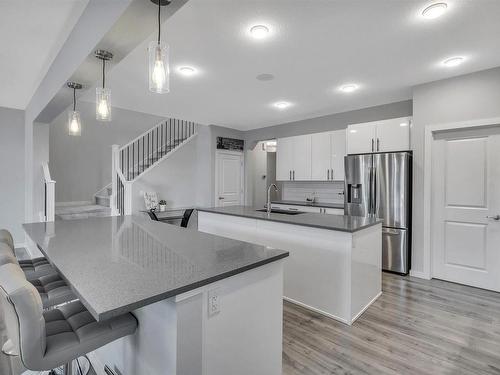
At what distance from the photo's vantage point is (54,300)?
1.57 m

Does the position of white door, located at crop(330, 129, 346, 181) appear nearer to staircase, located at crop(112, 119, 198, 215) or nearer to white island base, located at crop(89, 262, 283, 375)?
staircase, located at crop(112, 119, 198, 215)

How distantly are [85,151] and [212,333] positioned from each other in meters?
6.70

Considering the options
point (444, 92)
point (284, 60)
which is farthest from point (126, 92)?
point (444, 92)

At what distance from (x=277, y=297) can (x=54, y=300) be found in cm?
131

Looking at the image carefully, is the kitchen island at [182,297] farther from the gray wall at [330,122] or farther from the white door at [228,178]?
the white door at [228,178]

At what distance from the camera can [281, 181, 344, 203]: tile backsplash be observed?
5.40m

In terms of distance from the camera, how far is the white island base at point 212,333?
1.10 m

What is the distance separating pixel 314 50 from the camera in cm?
272

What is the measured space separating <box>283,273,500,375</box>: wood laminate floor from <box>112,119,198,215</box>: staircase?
162 inches

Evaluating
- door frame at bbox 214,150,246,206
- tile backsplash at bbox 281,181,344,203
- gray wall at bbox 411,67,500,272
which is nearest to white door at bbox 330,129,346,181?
tile backsplash at bbox 281,181,344,203

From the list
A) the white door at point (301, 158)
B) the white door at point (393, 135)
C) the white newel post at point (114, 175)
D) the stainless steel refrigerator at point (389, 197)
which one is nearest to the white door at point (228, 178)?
the white door at point (301, 158)

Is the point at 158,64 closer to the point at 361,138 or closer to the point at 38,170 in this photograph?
the point at 361,138

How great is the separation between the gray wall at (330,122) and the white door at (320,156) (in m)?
0.25

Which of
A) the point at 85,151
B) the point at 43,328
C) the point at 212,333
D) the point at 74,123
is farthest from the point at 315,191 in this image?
the point at 85,151
